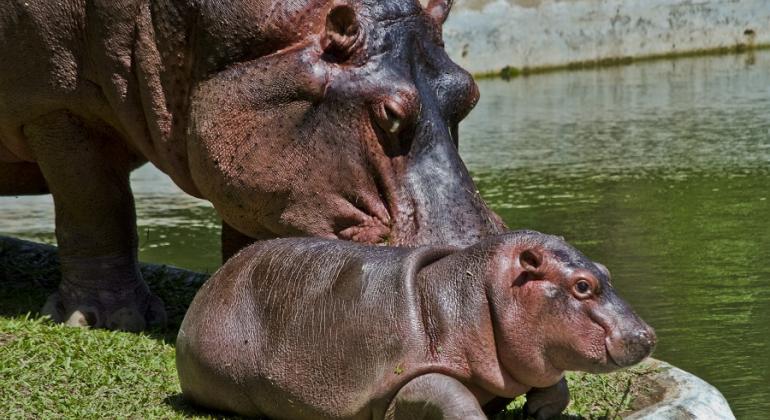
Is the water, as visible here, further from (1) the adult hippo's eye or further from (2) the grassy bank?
(1) the adult hippo's eye

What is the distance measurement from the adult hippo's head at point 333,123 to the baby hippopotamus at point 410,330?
720mm

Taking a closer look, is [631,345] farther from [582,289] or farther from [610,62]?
[610,62]

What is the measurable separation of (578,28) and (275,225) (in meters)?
12.9

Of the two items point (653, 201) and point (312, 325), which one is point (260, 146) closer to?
point (312, 325)

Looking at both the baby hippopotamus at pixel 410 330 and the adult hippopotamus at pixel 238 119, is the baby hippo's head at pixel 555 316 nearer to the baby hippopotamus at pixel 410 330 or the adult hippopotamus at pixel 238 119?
the baby hippopotamus at pixel 410 330

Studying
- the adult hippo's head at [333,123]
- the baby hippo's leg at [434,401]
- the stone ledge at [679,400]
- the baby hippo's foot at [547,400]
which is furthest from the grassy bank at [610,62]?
the baby hippo's leg at [434,401]

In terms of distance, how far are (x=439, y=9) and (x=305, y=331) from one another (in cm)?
186

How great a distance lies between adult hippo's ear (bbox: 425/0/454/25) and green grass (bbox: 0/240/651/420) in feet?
4.83

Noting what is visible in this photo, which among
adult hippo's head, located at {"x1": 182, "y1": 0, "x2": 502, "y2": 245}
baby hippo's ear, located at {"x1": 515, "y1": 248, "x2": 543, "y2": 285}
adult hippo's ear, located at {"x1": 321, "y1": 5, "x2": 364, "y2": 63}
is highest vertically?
adult hippo's ear, located at {"x1": 321, "y1": 5, "x2": 364, "y2": 63}

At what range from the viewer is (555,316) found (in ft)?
11.6

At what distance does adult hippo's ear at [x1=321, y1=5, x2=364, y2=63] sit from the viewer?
16.3 feet

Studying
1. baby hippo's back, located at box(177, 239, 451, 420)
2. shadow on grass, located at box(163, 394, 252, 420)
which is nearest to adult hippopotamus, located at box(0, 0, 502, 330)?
baby hippo's back, located at box(177, 239, 451, 420)

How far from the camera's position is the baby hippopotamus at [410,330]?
3.54 meters

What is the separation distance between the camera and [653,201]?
906 centimetres
